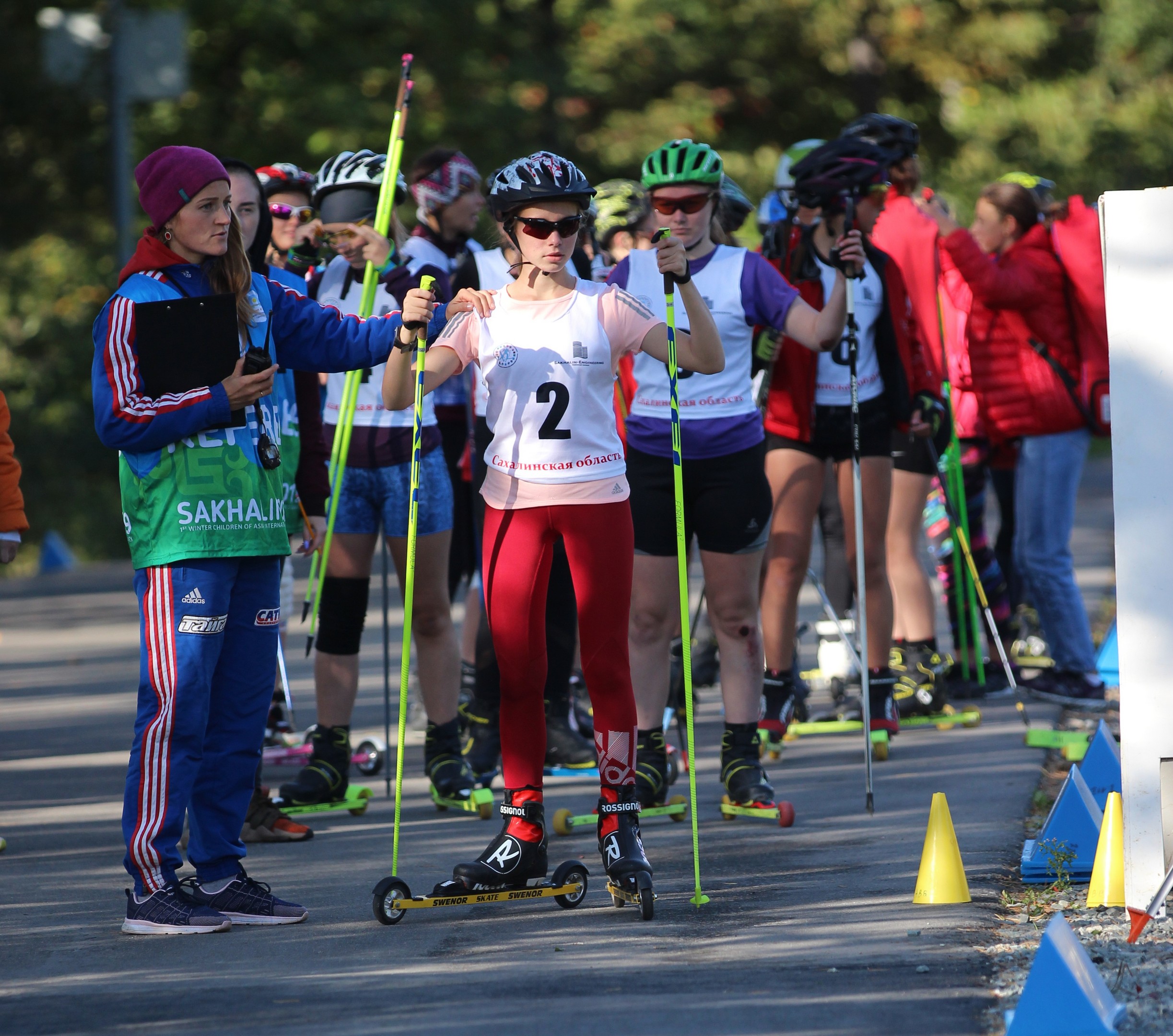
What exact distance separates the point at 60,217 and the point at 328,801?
20.9 metres

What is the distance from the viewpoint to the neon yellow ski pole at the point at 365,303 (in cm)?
655

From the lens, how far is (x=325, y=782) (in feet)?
22.5

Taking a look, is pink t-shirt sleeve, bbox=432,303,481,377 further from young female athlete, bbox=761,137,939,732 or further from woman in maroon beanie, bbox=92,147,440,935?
young female athlete, bbox=761,137,939,732

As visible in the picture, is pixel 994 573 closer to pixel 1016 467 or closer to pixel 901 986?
pixel 1016 467

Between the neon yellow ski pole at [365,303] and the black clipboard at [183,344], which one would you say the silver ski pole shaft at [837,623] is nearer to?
the neon yellow ski pole at [365,303]

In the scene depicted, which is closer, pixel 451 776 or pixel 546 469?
pixel 546 469

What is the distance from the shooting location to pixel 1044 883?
17.9 ft

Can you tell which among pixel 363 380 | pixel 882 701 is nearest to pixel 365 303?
pixel 363 380

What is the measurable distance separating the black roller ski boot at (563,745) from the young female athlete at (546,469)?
2.23 m

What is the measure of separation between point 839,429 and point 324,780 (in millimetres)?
2701

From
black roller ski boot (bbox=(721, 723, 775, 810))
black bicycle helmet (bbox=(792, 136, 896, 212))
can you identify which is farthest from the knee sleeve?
black bicycle helmet (bbox=(792, 136, 896, 212))

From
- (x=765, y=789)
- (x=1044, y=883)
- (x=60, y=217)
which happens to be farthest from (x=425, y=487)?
(x=60, y=217)

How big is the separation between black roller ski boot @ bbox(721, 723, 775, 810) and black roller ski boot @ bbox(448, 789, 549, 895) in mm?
1364

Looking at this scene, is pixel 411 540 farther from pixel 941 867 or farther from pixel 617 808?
pixel 941 867
